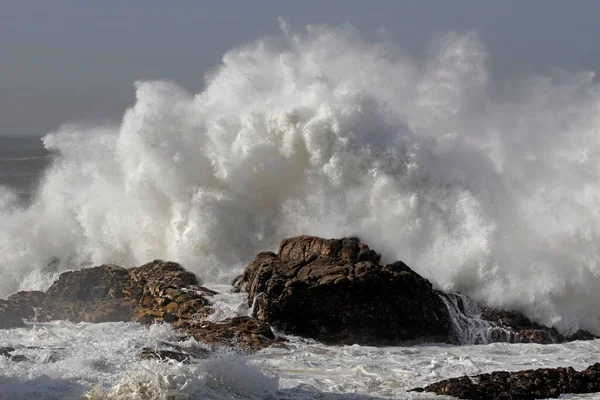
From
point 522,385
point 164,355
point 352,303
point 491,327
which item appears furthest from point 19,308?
point 522,385

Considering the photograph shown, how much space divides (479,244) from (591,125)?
7.00 meters

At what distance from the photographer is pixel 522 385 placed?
37.4ft

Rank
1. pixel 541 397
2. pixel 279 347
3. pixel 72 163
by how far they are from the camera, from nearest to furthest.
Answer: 1. pixel 541 397
2. pixel 279 347
3. pixel 72 163

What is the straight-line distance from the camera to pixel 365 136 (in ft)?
64.5

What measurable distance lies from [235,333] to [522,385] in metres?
5.05

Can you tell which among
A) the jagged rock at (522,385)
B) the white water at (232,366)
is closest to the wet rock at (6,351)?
the white water at (232,366)

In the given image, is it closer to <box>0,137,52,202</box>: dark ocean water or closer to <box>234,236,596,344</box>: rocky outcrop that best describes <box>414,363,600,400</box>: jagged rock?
<box>234,236,596,344</box>: rocky outcrop

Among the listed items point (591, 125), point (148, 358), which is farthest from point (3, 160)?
point (148, 358)

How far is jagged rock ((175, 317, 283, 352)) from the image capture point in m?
13.5

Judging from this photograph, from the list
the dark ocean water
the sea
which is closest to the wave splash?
the sea

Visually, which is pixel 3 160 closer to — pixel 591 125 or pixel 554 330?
pixel 591 125

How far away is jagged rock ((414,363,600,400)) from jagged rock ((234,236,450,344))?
3077 millimetres

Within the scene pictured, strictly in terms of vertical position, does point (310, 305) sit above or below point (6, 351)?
above

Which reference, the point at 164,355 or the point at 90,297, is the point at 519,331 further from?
the point at 90,297
